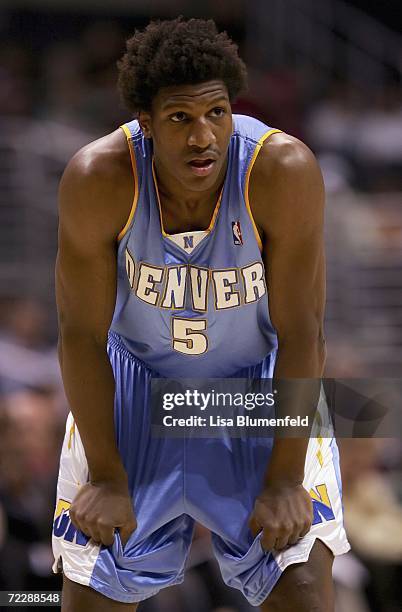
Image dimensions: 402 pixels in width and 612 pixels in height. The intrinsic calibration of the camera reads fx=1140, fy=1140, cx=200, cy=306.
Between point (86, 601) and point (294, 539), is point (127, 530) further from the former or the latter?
point (294, 539)

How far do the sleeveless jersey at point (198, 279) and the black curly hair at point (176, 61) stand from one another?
12cm

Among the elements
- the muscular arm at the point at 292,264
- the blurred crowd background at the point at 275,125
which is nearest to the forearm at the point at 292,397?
the muscular arm at the point at 292,264

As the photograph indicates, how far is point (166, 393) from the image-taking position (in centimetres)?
238

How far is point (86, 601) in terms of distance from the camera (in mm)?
2232

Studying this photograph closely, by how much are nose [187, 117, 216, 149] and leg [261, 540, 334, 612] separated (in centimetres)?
81

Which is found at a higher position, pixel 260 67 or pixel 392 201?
pixel 260 67

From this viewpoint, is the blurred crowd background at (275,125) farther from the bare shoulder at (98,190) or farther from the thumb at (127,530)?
the bare shoulder at (98,190)

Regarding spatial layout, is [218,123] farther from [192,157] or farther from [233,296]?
[233,296]

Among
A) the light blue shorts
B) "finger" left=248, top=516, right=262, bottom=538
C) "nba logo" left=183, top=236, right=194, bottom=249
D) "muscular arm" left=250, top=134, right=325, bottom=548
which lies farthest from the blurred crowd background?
"nba logo" left=183, top=236, right=194, bottom=249

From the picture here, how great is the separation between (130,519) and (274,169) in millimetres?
751

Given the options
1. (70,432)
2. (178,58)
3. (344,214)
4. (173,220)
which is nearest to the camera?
(178,58)

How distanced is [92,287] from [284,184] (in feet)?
1.41

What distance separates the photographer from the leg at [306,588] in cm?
216

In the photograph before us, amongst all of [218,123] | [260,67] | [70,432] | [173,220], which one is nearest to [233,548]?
[70,432]
